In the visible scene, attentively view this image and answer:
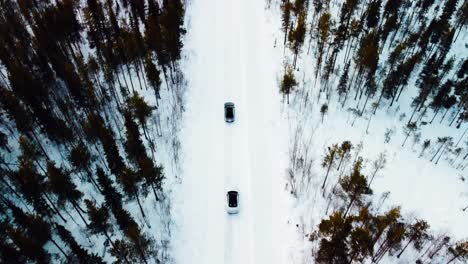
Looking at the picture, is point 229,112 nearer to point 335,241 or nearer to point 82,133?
point 82,133

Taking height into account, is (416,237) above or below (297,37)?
below

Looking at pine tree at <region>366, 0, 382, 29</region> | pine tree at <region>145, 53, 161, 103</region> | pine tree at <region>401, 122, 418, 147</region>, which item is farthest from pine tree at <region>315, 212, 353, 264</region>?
pine tree at <region>366, 0, 382, 29</region>

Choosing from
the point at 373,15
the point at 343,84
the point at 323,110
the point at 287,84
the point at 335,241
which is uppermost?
the point at 373,15

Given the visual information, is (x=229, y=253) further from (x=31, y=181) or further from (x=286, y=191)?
(x=31, y=181)

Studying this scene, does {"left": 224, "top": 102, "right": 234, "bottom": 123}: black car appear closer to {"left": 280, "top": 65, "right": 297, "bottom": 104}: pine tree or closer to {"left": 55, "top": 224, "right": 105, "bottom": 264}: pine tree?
{"left": 280, "top": 65, "right": 297, "bottom": 104}: pine tree

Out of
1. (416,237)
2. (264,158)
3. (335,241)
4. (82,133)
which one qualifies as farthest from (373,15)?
(82,133)

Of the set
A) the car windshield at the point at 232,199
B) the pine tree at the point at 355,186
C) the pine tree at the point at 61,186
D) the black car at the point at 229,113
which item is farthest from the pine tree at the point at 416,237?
the pine tree at the point at 61,186

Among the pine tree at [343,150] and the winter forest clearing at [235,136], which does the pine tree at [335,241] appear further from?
the pine tree at [343,150]
